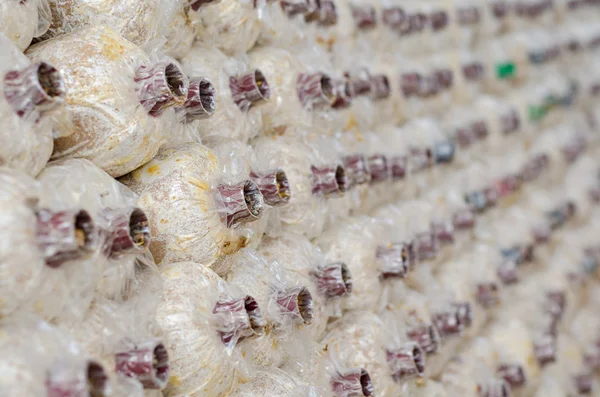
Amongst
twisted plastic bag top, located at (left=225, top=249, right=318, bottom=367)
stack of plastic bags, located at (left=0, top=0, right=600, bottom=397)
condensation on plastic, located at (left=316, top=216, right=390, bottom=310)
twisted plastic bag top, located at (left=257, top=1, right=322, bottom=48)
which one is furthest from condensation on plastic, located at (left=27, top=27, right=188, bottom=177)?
condensation on plastic, located at (left=316, top=216, right=390, bottom=310)

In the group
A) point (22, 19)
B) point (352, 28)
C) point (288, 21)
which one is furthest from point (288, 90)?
point (22, 19)

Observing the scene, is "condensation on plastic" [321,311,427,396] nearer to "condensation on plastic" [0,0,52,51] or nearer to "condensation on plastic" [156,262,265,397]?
"condensation on plastic" [156,262,265,397]

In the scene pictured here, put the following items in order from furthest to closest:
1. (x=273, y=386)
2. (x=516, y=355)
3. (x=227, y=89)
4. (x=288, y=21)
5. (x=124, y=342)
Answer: (x=516, y=355)
(x=288, y=21)
(x=227, y=89)
(x=273, y=386)
(x=124, y=342)

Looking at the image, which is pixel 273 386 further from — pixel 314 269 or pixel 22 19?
pixel 22 19

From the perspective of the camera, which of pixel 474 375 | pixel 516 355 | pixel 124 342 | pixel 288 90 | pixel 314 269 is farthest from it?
pixel 516 355

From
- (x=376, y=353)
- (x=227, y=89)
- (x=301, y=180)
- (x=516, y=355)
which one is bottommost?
(x=516, y=355)

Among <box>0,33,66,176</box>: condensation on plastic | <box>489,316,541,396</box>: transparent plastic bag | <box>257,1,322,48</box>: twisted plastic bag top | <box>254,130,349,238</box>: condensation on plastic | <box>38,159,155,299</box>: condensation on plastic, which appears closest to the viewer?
<box>0,33,66,176</box>: condensation on plastic
